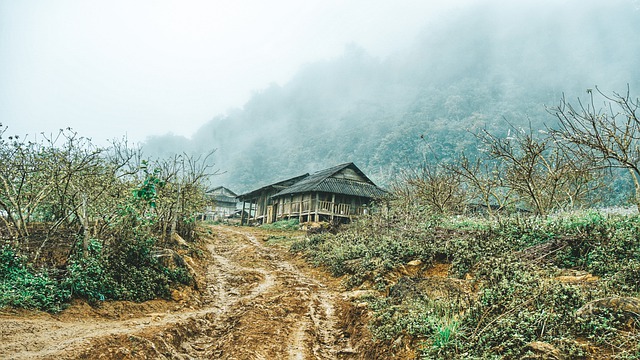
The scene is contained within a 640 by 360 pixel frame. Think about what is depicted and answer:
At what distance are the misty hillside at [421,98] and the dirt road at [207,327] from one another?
4832cm

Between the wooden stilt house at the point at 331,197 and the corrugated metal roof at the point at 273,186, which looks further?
the corrugated metal roof at the point at 273,186

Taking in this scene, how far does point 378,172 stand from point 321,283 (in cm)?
5377

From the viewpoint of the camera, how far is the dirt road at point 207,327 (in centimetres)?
518

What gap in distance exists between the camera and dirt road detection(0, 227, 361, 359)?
5.18 m

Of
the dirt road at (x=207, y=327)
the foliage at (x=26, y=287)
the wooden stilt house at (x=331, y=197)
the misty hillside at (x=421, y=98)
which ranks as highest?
the misty hillside at (x=421, y=98)

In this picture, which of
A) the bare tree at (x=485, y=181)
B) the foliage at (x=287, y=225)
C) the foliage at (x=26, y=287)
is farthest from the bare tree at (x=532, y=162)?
the foliage at (x=287, y=225)

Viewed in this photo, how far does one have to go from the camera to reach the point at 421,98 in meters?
92.1

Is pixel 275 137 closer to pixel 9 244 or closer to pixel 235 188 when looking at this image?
pixel 235 188

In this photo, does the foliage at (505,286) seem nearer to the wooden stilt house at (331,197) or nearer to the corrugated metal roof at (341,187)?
the corrugated metal roof at (341,187)

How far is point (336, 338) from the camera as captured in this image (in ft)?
23.7

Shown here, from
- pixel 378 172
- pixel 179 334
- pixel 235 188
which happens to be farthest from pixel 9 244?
pixel 235 188

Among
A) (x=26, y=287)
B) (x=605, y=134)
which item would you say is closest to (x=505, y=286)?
(x=605, y=134)

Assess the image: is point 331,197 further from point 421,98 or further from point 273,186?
point 421,98

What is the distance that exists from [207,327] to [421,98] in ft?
299
